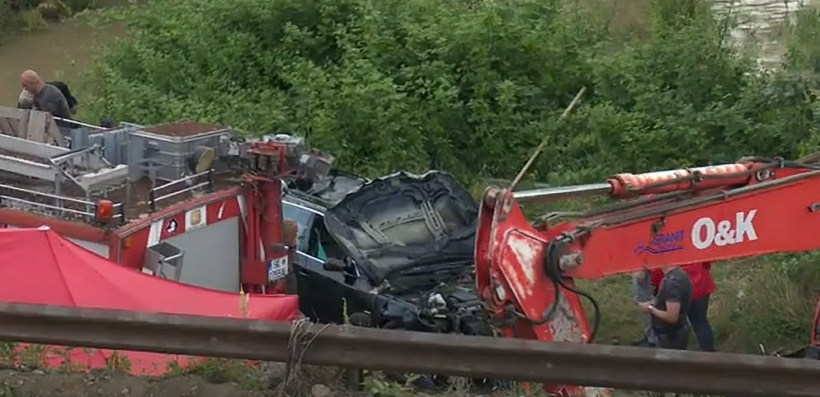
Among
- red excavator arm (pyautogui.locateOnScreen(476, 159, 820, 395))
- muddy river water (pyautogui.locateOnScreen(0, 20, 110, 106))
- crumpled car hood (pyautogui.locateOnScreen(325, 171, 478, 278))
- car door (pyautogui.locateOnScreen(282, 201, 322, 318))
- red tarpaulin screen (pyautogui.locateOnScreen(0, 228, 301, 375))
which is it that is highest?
red excavator arm (pyautogui.locateOnScreen(476, 159, 820, 395))

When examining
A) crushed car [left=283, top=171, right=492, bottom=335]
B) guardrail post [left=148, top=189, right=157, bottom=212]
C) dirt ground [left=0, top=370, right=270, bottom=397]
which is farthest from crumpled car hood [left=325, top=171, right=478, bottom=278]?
dirt ground [left=0, top=370, right=270, bottom=397]

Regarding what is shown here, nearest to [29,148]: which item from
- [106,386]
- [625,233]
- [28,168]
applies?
[28,168]

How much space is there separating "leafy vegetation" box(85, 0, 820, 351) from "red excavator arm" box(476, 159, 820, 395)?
691cm

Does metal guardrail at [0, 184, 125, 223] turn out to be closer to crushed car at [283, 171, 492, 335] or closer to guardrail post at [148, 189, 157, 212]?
guardrail post at [148, 189, 157, 212]

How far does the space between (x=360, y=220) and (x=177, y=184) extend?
1.81m

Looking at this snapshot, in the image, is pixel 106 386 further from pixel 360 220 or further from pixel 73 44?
pixel 73 44

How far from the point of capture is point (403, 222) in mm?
10648

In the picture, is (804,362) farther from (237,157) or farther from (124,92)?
(124,92)

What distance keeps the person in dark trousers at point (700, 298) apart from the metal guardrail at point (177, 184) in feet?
11.5

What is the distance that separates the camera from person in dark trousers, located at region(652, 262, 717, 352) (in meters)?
9.47

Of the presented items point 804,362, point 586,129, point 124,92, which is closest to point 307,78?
point 124,92

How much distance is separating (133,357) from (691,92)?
1111 cm

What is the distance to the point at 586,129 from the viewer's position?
53.1 ft

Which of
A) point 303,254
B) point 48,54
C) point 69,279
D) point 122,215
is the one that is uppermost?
point 122,215
